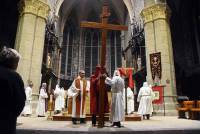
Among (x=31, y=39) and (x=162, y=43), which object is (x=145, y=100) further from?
(x=31, y=39)

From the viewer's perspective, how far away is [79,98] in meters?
7.25

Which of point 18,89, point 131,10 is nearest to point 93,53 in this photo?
point 131,10

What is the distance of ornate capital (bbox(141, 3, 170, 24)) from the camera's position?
1474 centimetres

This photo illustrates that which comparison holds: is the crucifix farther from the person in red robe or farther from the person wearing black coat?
the person wearing black coat

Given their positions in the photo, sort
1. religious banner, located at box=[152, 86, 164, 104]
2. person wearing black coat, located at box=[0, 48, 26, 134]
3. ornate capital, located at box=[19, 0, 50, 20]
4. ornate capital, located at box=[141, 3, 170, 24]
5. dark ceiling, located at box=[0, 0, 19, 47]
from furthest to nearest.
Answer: dark ceiling, located at box=[0, 0, 19, 47] → ornate capital, located at box=[141, 3, 170, 24] → ornate capital, located at box=[19, 0, 50, 20] → religious banner, located at box=[152, 86, 164, 104] → person wearing black coat, located at box=[0, 48, 26, 134]

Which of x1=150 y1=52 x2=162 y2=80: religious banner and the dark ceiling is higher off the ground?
the dark ceiling

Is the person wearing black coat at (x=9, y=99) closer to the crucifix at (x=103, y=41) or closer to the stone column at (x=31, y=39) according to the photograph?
the crucifix at (x=103, y=41)

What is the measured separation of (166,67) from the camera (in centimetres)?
1376

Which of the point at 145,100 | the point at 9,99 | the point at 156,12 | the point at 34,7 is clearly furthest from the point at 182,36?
the point at 9,99

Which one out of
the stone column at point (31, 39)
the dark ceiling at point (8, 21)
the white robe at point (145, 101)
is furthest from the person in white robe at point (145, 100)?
the dark ceiling at point (8, 21)

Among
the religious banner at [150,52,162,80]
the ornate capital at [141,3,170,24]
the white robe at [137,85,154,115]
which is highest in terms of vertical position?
the ornate capital at [141,3,170,24]

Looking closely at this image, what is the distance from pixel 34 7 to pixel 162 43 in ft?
29.1

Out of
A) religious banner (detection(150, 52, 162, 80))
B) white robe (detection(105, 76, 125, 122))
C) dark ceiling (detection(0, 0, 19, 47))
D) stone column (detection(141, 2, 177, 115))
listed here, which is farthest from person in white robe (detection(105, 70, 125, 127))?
dark ceiling (detection(0, 0, 19, 47))

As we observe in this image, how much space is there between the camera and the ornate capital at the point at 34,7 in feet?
46.0
